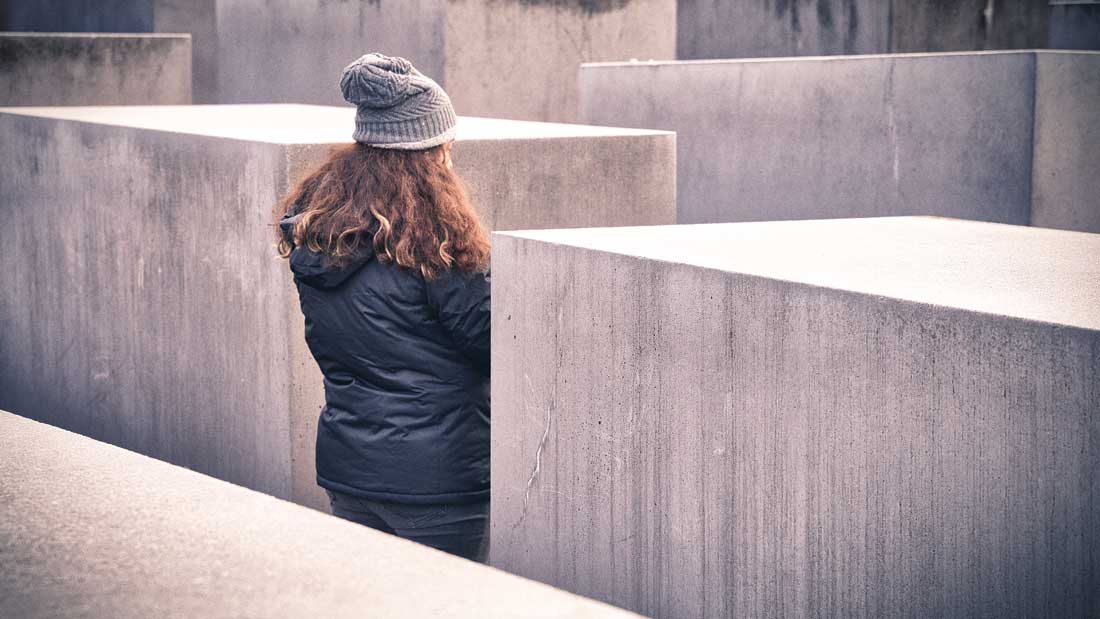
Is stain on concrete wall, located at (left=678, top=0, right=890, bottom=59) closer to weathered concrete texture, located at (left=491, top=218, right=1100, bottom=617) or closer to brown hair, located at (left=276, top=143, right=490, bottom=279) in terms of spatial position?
weathered concrete texture, located at (left=491, top=218, right=1100, bottom=617)

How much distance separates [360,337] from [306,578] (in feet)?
7.96

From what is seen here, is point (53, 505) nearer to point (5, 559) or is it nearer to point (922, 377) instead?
point (5, 559)

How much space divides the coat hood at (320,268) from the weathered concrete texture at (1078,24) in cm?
1679

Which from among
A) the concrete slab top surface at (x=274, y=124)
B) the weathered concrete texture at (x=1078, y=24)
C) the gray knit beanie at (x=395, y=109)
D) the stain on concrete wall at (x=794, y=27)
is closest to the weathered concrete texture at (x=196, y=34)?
the stain on concrete wall at (x=794, y=27)

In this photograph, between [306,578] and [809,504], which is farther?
[809,504]

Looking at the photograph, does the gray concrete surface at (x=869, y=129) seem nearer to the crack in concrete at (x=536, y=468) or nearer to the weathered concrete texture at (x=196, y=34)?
the crack in concrete at (x=536, y=468)

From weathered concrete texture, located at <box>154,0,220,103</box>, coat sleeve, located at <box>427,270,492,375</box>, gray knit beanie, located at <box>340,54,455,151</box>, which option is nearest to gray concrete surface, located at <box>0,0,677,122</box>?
weathered concrete texture, located at <box>154,0,220,103</box>

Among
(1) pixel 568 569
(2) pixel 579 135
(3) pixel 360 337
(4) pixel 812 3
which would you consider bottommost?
(1) pixel 568 569

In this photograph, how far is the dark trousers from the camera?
4.22 meters

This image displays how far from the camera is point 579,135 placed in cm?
629

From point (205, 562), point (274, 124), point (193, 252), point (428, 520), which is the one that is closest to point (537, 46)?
point (274, 124)

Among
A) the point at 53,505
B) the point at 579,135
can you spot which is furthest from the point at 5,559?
the point at 579,135

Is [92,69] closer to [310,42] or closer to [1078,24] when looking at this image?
[310,42]

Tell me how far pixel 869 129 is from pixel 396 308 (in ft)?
21.5
